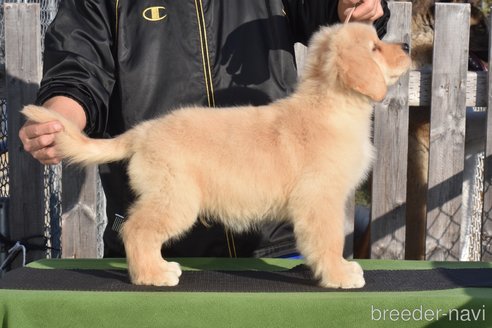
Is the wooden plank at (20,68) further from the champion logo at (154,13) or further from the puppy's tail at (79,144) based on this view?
the puppy's tail at (79,144)

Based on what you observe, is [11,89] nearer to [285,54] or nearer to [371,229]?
[285,54]

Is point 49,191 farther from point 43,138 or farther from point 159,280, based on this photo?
point 159,280

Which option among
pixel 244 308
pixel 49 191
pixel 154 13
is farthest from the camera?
pixel 49 191

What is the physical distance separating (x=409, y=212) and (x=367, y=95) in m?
2.28

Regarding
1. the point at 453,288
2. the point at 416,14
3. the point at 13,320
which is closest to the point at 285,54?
the point at 453,288

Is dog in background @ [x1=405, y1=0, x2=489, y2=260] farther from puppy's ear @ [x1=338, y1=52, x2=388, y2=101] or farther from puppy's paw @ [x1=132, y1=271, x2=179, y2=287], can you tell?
puppy's paw @ [x1=132, y1=271, x2=179, y2=287]

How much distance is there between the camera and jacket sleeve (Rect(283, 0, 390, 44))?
2693mm

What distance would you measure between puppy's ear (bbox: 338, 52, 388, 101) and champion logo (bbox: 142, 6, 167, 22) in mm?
927

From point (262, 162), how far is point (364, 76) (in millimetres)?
405

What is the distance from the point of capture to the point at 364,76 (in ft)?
6.86

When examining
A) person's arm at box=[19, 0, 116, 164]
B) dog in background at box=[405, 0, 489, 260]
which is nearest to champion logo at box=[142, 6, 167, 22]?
person's arm at box=[19, 0, 116, 164]

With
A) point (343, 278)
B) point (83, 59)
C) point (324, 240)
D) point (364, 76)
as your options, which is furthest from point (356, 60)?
point (83, 59)

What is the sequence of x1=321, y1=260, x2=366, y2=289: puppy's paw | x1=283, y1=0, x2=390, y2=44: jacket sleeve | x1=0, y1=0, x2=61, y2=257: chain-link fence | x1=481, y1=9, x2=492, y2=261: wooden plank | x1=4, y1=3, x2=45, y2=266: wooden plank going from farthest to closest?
x1=0, y1=0, x2=61, y2=257: chain-link fence → x1=481, y1=9, x2=492, y2=261: wooden plank → x1=4, y1=3, x2=45, y2=266: wooden plank → x1=283, y1=0, x2=390, y2=44: jacket sleeve → x1=321, y1=260, x2=366, y2=289: puppy's paw

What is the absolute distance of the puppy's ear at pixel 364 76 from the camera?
2.09 metres
